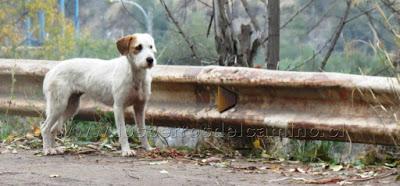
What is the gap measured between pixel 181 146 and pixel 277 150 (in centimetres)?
97

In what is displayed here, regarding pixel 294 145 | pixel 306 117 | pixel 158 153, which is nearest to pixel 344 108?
pixel 306 117

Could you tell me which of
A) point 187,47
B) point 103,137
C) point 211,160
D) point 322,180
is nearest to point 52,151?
point 103,137

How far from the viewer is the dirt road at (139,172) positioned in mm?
5691

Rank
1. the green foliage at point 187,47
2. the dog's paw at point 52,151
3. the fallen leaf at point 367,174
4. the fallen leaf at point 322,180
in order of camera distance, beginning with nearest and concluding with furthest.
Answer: the fallen leaf at point 322,180
the fallen leaf at point 367,174
the dog's paw at point 52,151
the green foliage at point 187,47

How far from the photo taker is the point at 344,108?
22.1ft

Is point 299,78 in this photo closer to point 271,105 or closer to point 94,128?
point 271,105

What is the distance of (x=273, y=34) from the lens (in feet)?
28.6

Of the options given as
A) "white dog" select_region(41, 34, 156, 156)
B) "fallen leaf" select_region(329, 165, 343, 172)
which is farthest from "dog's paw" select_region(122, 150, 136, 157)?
"fallen leaf" select_region(329, 165, 343, 172)

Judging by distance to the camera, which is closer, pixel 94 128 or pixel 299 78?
pixel 299 78

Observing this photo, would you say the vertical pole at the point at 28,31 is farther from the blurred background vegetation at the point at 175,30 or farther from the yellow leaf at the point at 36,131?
the yellow leaf at the point at 36,131

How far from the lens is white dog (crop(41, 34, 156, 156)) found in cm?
752

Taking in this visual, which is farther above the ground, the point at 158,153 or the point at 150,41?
the point at 150,41

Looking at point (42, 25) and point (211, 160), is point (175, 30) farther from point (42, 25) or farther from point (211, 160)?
point (42, 25)

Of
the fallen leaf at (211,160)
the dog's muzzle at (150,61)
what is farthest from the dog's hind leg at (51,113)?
the fallen leaf at (211,160)
